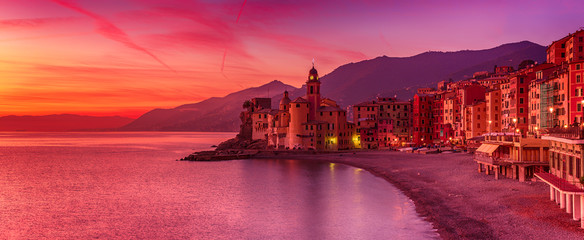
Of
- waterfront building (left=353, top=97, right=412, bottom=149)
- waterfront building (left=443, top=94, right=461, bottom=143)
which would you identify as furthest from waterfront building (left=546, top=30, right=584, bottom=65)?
waterfront building (left=353, top=97, right=412, bottom=149)

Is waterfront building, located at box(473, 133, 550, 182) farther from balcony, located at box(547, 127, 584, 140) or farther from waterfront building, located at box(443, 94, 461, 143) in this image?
waterfront building, located at box(443, 94, 461, 143)

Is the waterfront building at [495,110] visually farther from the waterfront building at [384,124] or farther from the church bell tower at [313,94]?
the church bell tower at [313,94]

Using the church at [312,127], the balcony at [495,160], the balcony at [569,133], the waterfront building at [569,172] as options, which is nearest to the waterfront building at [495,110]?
the church at [312,127]

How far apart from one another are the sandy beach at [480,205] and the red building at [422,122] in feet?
208

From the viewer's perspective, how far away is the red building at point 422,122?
461 ft

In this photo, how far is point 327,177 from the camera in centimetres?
8581

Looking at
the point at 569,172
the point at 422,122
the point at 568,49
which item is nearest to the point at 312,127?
the point at 422,122

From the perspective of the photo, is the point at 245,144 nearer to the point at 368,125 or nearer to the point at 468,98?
the point at 368,125

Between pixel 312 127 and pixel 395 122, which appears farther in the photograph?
pixel 395 122

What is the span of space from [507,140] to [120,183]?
2654 inches

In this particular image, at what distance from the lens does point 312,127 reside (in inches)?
5236

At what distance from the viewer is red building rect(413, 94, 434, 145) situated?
141 metres

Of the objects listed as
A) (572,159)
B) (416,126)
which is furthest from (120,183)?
(416,126)

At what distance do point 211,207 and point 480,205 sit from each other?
31.8m
